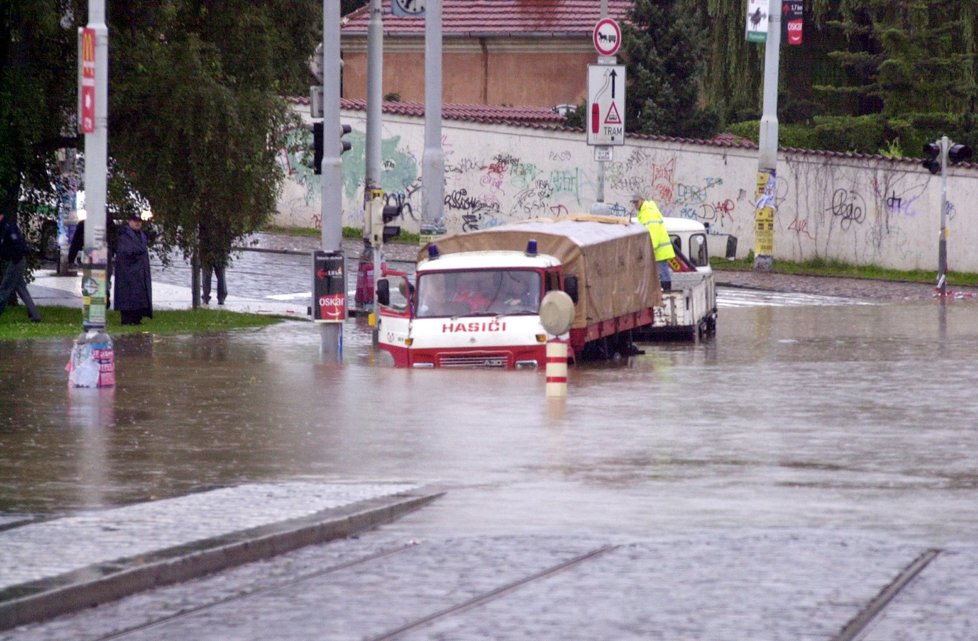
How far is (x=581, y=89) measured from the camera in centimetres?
5519

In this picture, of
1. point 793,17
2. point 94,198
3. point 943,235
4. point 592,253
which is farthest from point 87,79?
point 793,17

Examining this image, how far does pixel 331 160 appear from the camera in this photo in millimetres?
24234

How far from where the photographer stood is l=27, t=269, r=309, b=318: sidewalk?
3116 cm

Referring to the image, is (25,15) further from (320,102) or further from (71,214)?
(71,214)

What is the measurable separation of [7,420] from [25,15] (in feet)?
35.5

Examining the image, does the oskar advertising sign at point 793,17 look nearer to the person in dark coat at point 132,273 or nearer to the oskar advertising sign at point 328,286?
the person in dark coat at point 132,273

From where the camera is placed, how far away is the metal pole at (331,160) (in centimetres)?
2353

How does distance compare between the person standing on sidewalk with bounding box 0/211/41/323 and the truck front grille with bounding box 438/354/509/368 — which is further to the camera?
the person standing on sidewalk with bounding box 0/211/41/323

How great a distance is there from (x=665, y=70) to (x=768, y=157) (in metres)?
7.38

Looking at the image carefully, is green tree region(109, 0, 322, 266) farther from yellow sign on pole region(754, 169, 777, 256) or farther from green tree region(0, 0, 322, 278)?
yellow sign on pole region(754, 169, 777, 256)

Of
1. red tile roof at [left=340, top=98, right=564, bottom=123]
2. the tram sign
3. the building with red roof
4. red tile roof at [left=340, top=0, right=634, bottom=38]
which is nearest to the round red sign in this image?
the tram sign

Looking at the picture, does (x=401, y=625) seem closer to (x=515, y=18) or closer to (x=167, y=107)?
(x=167, y=107)

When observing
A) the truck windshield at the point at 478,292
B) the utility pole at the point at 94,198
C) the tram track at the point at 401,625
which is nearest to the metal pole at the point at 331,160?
the truck windshield at the point at 478,292

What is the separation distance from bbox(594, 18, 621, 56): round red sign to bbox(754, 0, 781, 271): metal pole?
9.36m
